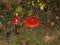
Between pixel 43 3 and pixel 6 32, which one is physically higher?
pixel 43 3

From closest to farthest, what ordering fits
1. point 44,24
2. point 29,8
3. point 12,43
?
point 12,43 → point 44,24 → point 29,8

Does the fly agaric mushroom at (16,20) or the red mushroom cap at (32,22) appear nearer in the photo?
the red mushroom cap at (32,22)

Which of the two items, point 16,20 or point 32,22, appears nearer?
point 32,22

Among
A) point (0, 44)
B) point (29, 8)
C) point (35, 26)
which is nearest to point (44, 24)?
point (35, 26)

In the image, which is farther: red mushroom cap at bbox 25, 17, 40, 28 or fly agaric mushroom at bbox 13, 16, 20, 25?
fly agaric mushroom at bbox 13, 16, 20, 25

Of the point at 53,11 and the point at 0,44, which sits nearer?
the point at 0,44

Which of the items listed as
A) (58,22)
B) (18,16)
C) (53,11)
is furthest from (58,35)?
(18,16)

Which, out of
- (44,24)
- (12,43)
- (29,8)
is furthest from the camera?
(29,8)

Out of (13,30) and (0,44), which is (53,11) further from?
(0,44)
